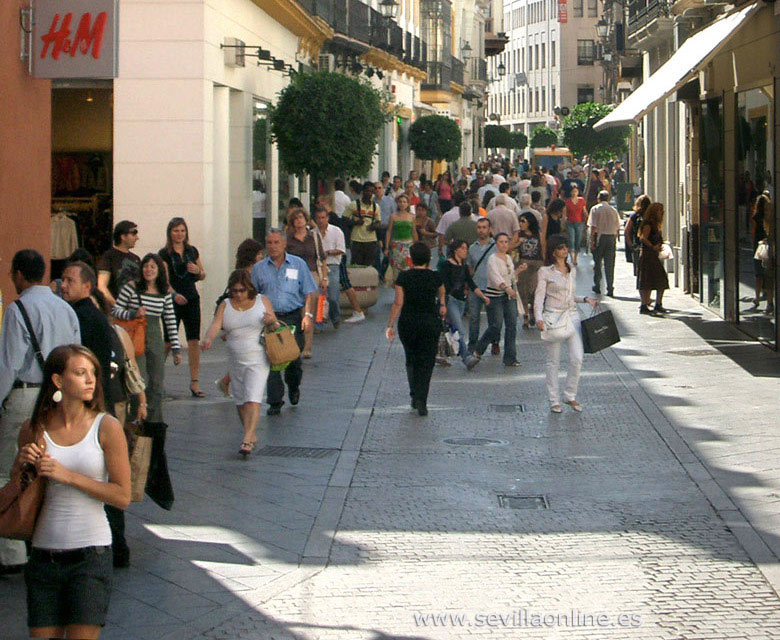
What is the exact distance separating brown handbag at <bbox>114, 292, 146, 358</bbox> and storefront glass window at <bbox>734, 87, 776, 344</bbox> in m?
8.09

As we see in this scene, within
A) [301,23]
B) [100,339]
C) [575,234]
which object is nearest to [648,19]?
[575,234]

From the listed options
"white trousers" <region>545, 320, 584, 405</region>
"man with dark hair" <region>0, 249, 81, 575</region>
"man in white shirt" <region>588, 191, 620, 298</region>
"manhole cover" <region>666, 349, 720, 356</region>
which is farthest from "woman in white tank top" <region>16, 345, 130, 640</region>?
"man in white shirt" <region>588, 191, 620, 298</region>

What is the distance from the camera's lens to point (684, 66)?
18.4 metres

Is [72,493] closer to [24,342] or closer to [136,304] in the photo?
[24,342]

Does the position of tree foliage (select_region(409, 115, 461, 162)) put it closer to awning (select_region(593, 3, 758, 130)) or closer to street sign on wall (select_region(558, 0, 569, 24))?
awning (select_region(593, 3, 758, 130))

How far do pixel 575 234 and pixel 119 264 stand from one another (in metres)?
14.7

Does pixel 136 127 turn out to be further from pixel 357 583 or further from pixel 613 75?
pixel 613 75

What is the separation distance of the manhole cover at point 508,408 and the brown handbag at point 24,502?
791 cm

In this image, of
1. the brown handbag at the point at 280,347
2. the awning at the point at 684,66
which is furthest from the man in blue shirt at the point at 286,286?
the awning at the point at 684,66

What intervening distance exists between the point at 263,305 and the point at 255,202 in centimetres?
1200

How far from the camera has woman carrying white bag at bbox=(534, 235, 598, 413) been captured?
12664 mm

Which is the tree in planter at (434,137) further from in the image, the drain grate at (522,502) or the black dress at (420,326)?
the drain grate at (522,502)

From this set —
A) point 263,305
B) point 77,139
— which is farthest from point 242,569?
point 77,139

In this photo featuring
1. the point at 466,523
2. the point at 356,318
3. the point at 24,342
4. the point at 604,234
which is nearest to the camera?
the point at 24,342
